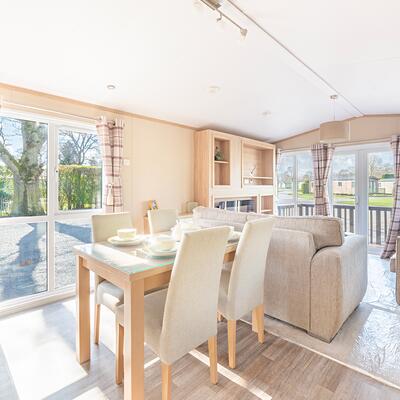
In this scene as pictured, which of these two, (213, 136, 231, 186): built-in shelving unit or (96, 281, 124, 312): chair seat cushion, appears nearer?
(96, 281, 124, 312): chair seat cushion

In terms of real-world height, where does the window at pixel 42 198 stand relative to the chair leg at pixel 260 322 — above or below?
above

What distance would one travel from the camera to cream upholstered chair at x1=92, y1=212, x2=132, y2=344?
6.17 feet

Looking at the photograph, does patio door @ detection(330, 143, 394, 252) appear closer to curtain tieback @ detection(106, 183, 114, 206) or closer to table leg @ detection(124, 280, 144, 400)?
curtain tieback @ detection(106, 183, 114, 206)

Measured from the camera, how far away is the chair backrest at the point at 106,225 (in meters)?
2.23

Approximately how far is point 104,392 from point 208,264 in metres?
1.03

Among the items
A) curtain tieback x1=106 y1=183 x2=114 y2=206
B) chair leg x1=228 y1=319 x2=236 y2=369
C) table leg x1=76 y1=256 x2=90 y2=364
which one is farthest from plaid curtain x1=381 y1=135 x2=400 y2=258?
table leg x1=76 y1=256 x2=90 y2=364

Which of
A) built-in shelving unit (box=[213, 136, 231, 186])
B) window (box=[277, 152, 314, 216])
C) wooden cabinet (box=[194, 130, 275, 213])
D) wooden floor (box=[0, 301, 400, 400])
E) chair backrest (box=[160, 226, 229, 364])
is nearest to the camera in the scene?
chair backrest (box=[160, 226, 229, 364])

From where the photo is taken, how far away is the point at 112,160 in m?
3.24

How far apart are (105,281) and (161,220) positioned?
3.06ft

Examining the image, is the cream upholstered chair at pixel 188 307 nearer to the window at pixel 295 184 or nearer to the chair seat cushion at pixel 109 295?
the chair seat cushion at pixel 109 295

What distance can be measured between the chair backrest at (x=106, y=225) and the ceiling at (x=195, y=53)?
143cm

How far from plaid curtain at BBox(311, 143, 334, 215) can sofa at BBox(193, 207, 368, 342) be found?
2925 millimetres

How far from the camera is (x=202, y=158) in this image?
4.32m

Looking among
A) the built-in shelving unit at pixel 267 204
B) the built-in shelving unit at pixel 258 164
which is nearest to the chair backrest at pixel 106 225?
the built-in shelving unit at pixel 258 164
